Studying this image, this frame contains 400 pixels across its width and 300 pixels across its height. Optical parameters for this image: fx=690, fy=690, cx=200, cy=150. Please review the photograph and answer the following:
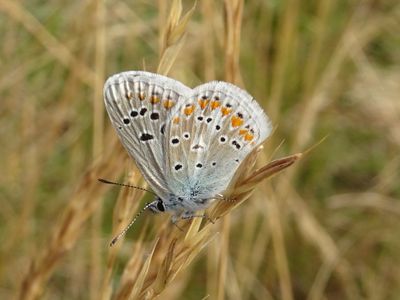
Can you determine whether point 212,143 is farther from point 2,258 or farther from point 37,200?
point 37,200

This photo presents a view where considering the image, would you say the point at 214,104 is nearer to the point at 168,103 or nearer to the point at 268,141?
the point at 168,103

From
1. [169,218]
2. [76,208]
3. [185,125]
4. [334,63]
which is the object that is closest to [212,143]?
[185,125]

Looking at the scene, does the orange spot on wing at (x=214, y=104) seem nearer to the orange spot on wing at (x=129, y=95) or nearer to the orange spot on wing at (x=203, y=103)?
the orange spot on wing at (x=203, y=103)

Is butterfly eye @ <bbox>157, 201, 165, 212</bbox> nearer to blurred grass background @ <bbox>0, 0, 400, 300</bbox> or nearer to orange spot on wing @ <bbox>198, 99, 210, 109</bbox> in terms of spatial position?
orange spot on wing @ <bbox>198, 99, 210, 109</bbox>

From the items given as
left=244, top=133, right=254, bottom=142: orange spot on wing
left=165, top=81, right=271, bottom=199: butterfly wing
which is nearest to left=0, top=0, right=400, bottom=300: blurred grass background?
left=165, top=81, right=271, bottom=199: butterfly wing

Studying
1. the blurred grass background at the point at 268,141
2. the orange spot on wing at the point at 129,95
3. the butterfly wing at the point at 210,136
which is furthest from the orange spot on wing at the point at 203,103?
the blurred grass background at the point at 268,141

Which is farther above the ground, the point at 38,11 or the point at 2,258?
the point at 38,11

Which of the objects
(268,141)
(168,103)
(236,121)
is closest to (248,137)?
(236,121)
